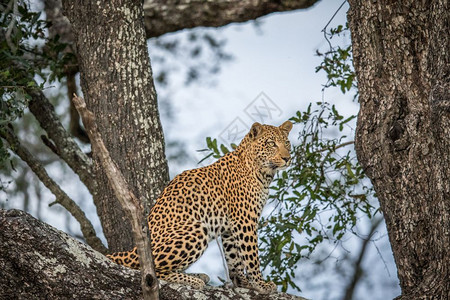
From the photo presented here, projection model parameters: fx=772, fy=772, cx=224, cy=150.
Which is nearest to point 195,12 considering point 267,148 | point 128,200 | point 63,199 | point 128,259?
point 63,199

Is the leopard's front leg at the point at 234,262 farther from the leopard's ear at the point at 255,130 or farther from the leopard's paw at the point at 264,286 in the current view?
the leopard's ear at the point at 255,130

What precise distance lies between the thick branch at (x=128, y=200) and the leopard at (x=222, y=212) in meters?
1.66

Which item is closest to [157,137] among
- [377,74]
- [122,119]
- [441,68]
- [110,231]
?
[122,119]

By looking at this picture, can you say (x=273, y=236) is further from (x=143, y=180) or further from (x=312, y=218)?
(x=143, y=180)

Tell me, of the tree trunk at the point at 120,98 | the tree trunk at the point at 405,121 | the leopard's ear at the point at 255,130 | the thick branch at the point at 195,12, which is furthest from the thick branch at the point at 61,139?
the tree trunk at the point at 405,121

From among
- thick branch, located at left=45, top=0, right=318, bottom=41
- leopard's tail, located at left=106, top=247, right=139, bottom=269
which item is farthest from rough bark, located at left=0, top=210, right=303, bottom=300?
thick branch, located at left=45, top=0, right=318, bottom=41

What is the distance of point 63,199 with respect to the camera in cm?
786

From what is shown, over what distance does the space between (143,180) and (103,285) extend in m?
2.00

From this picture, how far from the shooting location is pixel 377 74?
5344 mm

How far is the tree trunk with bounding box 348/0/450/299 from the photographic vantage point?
489 centimetres

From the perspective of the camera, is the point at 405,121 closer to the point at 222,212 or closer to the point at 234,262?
the point at 222,212

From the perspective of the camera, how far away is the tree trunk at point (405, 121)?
16.0ft

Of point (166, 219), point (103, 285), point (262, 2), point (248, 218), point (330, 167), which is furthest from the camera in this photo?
point (262, 2)

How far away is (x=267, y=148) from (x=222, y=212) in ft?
2.60
